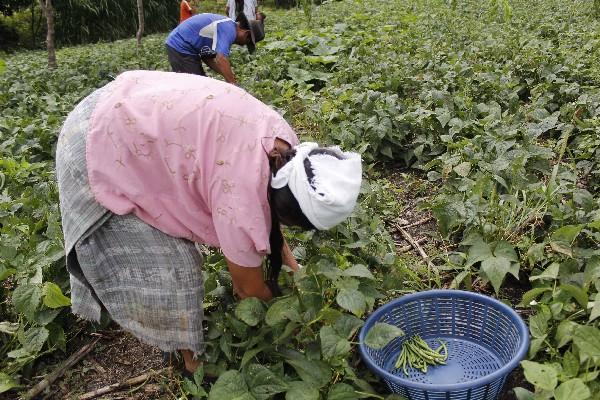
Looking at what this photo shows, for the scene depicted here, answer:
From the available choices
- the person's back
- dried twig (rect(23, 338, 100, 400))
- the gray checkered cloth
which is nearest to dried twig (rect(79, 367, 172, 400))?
dried twig (rect(23, 338, 100, 400))

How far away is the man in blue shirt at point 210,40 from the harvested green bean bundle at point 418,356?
121 inches

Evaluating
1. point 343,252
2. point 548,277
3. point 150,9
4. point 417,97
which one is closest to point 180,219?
point 343,252

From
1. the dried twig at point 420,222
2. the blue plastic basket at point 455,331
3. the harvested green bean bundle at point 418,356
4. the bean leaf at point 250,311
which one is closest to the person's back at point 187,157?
the bean leaf at point 250,311

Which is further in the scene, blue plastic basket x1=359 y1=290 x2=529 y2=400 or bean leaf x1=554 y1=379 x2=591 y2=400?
blue plastic basket x1=359 y1=290 x2=529 y2=400

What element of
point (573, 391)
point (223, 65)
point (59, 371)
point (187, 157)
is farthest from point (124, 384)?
point (223, 65)

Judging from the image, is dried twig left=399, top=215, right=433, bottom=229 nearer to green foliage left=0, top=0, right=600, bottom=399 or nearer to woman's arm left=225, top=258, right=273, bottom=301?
green foliage left=0, top=0, right=600, bottom=399

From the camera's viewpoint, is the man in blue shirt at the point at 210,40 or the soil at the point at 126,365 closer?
the soil at the point at 126,365

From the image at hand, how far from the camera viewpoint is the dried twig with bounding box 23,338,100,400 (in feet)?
7.67

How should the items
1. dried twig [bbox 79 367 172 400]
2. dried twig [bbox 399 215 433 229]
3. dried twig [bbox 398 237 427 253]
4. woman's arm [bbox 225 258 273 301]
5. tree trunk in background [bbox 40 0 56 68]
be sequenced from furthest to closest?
tree trunk in background [bbox 40 0 56 68]
dried twig [bbox 399 215 433 229]
dried twig [bbox 398 237 427 253]
dried twig [bbox 79 367 172 400]
woman's arm [bbox 225 258 273 301]

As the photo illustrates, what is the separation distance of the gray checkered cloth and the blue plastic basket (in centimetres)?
61

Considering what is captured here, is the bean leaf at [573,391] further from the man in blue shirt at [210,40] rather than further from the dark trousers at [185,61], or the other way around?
the dark trousers at [185,61]

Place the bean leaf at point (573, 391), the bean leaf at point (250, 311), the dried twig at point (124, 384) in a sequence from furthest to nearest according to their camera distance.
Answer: the dried twig at point (124, 384), the bean leaf at point (250, 311), the bean leaf at point (573, 391)

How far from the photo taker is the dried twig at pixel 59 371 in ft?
7.67

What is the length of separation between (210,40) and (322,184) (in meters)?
3.50
